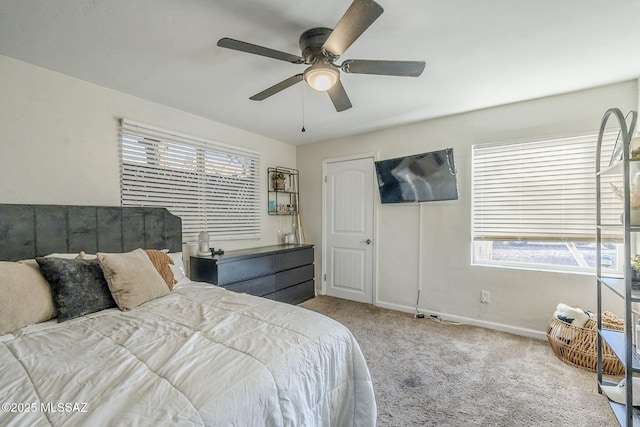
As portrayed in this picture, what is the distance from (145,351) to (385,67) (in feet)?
6.37

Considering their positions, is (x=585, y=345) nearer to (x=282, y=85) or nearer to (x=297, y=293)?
(x=297, y=293)

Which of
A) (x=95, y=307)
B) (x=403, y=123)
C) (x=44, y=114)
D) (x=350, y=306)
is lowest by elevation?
(x=350, y=306)

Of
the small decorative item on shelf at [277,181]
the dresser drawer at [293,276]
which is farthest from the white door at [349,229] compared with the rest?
the small decorative item on shelf at [277,181]

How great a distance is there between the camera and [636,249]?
231 centimetres

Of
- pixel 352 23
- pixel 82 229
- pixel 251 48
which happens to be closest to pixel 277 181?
pixel 82 229

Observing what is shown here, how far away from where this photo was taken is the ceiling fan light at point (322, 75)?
1.64 metres

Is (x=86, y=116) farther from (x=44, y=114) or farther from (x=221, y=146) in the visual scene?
(x=221, y=146)

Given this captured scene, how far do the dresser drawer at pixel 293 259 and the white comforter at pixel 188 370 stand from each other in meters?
1.77

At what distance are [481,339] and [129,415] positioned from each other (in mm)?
2985

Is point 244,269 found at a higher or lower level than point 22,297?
lower

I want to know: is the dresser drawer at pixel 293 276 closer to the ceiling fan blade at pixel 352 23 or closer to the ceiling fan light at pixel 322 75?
the ceiling fan light at pixel 322 75

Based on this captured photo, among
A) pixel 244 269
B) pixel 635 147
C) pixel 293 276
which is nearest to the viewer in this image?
pixel 635 147

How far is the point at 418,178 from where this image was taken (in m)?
3.30

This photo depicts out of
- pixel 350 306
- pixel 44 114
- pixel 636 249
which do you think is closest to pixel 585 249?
pixel 636 249
